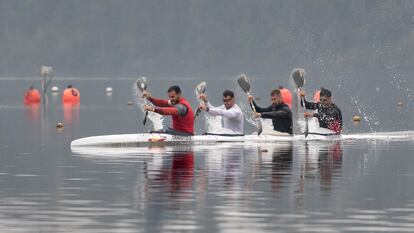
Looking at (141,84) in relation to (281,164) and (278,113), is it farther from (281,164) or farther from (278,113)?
(281,164)

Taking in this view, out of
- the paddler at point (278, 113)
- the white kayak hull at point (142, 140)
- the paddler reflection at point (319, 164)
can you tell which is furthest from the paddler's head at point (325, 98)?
the white kayak hull at point (142, 140)

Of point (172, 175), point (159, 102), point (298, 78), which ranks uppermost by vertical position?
point (298, 78)

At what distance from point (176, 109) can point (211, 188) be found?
1213 cm

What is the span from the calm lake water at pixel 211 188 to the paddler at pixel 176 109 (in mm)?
871

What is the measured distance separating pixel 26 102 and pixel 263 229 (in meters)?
74.7

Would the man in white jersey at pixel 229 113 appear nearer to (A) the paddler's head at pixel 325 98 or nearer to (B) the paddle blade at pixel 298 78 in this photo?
(A) the paddler's head at pixel 325 98

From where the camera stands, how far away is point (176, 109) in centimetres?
4372

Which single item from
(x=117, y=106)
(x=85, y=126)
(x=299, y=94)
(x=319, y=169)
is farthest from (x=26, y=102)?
(x=319, y=169)

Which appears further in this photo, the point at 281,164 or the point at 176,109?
the point at 176,109

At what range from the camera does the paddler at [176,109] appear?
43438 millimetres

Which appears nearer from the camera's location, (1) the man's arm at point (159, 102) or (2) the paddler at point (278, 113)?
(1) the man's arm at point (159, 102)

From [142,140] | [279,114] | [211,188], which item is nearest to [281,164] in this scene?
[211,188]

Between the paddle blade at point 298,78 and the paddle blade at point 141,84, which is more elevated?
the paddle blade at point 298,78

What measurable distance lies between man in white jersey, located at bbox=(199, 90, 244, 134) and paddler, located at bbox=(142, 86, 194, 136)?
797 millimetres
